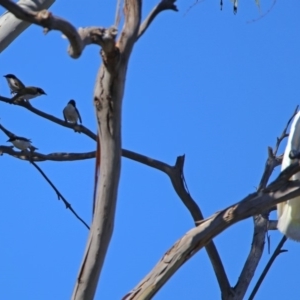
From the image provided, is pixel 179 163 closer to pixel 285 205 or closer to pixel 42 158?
pixel 285 205

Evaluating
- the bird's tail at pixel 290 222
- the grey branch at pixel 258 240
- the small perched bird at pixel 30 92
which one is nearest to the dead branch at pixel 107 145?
the grey branch at pixel 258 240

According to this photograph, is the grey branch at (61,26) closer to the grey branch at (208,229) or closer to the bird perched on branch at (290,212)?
the grey branch at (208,229)

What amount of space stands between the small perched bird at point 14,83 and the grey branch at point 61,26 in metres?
4.95

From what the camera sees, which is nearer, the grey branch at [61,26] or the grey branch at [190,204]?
the grey branch at [61,26]

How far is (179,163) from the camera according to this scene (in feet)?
11.3

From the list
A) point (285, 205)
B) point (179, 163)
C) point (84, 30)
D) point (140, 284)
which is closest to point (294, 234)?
point (285, 205)

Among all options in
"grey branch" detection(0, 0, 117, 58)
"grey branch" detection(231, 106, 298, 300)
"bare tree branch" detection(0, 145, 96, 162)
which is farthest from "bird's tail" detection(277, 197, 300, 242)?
"grey branch" detection(0, 0, 117, 58)

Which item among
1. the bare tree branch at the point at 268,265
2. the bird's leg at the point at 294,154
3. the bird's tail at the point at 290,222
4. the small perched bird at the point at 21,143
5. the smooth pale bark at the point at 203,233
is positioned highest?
the small perched bird at the point at 21,143

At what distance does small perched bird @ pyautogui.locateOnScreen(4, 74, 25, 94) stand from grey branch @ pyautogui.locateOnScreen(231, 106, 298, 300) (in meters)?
3.81

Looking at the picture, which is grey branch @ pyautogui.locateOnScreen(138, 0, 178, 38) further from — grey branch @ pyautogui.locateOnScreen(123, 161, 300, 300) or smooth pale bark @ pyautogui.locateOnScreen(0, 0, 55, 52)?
smooth pale bark @ pyautogui.locateOnScreen(0, 0, 55, 52)

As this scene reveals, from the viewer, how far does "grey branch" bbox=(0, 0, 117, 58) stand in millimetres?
2252

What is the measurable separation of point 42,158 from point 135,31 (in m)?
1.97

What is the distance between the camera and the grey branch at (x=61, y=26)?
2252mm

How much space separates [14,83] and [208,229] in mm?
5011
